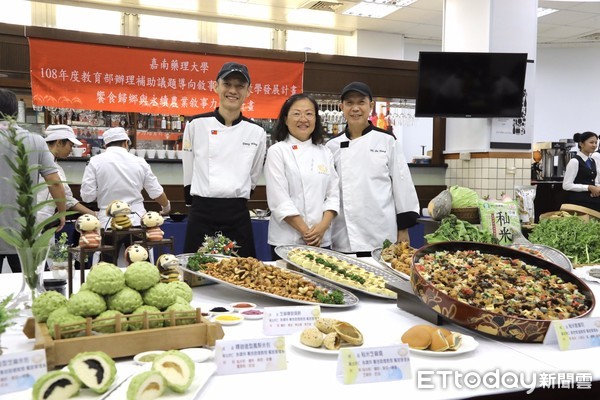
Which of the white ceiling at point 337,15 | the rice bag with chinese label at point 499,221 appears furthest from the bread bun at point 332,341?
the white ceiling at point 337,15

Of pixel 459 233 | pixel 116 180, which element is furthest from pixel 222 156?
pixel 116 180

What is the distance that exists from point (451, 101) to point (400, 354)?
17.7ft

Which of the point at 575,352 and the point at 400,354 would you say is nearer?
the point at 400,354

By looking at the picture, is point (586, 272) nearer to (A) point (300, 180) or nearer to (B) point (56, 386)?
(A) point (300, 180)

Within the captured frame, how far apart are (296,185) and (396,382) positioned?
1750 mm

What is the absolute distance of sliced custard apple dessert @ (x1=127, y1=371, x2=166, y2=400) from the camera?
1.00 m

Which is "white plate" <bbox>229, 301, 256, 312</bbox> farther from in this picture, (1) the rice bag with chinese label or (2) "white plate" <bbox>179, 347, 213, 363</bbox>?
(1) the rice bag with chinese label

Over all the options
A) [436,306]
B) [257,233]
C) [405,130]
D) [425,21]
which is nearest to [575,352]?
[436,306]

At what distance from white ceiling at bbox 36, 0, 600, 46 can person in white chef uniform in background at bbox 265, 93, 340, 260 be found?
545 centimetres

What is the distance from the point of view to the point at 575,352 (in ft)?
4.47

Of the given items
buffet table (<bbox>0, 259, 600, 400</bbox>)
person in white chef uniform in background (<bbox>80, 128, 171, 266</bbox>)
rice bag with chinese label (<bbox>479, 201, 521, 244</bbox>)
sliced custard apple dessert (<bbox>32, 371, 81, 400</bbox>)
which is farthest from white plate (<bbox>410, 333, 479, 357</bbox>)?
person in white chef uniform in background (<bbox>80, 128, 171, 266</bbox>)

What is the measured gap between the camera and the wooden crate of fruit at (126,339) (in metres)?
1.19

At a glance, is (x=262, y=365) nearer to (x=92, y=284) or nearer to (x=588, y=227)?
(x=92, y=284)

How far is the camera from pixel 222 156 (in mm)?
2861
